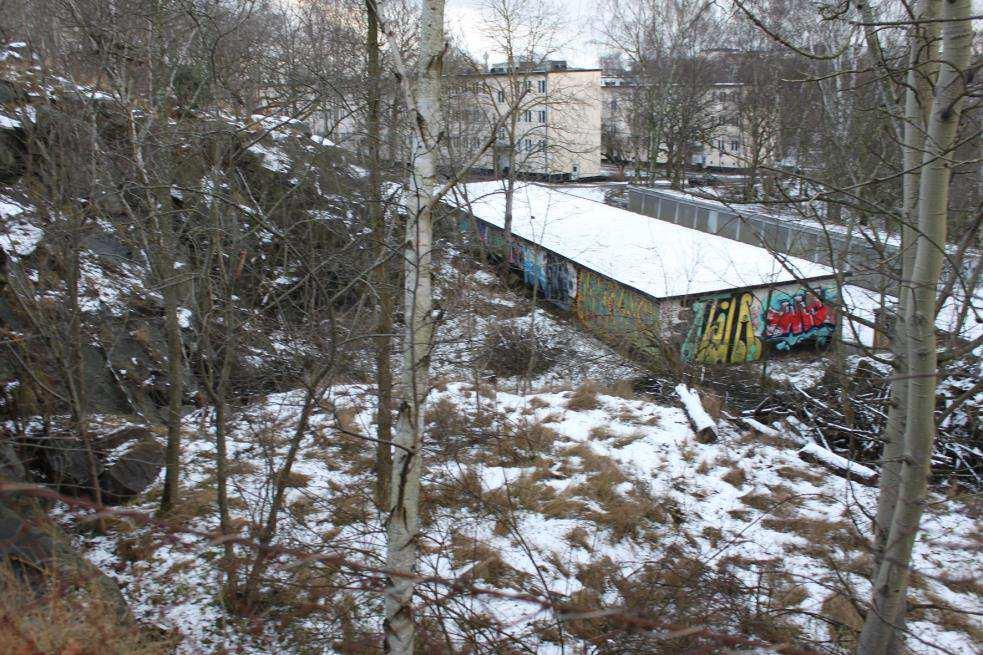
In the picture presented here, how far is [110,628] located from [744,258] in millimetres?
15078

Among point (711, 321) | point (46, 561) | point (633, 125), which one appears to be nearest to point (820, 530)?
point (46, 561)

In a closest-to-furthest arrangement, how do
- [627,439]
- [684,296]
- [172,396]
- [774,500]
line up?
[172,396], [774,500], [627,439], [684,296]

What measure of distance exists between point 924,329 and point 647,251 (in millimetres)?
13837

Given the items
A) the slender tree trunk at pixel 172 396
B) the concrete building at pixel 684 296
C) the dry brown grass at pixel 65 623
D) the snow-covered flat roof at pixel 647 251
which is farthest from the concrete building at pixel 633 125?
the dry brown grass at pixel 65 623

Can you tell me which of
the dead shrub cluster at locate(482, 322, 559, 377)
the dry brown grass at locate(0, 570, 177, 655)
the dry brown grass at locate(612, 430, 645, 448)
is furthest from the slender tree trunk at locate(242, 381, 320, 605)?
the dead shrub cluster at locate(482, 322, 559, 377)

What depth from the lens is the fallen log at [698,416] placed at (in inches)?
325

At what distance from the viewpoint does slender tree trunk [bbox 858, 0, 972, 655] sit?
8.41 ft

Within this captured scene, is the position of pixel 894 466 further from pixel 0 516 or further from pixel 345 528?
pixel 0 516

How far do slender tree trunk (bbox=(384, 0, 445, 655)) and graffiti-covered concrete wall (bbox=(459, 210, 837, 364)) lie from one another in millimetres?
9290

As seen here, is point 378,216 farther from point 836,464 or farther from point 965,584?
point 836,464

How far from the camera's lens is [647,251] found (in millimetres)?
16250

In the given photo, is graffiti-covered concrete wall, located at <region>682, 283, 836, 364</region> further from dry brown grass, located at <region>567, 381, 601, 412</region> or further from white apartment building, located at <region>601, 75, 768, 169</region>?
white apartment building, located at <region>601, 75, 768, 169</region>

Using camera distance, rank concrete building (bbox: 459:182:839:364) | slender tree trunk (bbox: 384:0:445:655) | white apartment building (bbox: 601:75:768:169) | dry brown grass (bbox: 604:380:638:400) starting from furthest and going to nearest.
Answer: white apartment building (bbox: 601:75:768:169) < concrete building (bbox: 459:182:839:364) < dry brown grass (bbox: 604:380:638:400) < slender tree trunk (bbox: 384:0:445:655)

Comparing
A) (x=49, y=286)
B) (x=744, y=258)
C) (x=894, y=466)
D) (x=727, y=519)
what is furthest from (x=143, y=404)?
(x=744, y=258)
